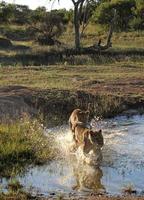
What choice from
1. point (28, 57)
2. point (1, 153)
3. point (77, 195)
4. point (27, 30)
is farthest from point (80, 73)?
point (27, 30)

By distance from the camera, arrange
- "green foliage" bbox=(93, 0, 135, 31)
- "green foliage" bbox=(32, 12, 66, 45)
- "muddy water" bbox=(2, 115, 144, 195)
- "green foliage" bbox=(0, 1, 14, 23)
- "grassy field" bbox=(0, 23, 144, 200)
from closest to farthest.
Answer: "muddy water" bbox=(2, 115, 144, 195), "grassy field" bbox=(0, 23, 144, 200), "green foliage" bbox=(32, 12, 66, 45), "green foliage" bbox=(0, 1, 14, 23), "green foliage" bbox=(93, 0, 135, 31)

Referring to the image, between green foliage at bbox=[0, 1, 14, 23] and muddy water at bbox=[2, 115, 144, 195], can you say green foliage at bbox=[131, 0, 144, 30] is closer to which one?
green foliage at bbox=[0, 1, 14, 23]

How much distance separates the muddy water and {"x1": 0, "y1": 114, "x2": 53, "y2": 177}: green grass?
0.27m

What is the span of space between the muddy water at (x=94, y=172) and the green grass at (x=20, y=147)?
0.88ft

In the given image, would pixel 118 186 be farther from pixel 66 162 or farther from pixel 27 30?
pixel 27 30

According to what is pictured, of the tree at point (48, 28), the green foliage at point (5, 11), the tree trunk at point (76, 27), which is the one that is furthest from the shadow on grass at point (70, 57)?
the green foliage at point (5, 11)

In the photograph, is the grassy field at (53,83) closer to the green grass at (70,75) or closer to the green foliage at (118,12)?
the green grass at (70,75)

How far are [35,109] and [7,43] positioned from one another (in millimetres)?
21231

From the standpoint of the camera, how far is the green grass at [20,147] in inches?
443

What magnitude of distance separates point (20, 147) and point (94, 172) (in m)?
1.59

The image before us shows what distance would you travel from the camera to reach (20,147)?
11.9 m

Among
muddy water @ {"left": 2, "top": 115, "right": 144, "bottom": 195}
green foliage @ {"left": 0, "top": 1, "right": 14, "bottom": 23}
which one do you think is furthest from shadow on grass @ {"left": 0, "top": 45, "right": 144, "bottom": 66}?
muddy water @ {"left": 2, "top": 115, "right": 144, "bottom": 195}

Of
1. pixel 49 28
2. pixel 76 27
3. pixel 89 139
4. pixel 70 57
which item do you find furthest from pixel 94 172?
pixel 49 28

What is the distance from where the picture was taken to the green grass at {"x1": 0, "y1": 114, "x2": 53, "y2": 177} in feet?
36.9
